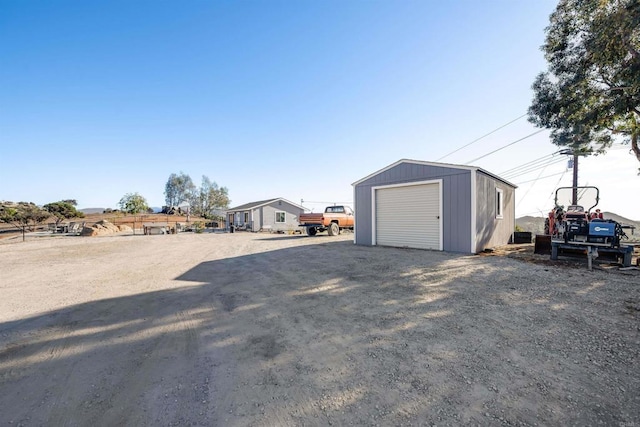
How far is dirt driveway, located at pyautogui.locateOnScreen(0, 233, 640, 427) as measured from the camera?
178 centimetres

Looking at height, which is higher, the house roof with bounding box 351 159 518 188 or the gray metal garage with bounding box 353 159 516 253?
the house roof with bounding box 351 159 518 188

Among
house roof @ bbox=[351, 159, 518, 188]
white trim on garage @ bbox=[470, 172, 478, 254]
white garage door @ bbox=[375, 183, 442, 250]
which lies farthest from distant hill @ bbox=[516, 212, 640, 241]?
white garage door @ bbox=[375, 183, 442, 250]

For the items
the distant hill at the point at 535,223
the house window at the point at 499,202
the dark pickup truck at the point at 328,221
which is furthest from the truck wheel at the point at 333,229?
the distant hill at the point at 535,223

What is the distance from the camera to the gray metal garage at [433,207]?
327 inches

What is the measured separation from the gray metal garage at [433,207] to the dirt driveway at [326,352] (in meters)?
3.47

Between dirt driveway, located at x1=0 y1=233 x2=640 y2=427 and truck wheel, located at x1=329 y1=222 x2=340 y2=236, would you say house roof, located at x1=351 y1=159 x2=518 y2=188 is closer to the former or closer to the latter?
dirt driveway, located at x1=0 y1=233 x2=640 y2=427

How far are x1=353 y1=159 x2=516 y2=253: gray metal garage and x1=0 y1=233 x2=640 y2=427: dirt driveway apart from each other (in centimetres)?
347

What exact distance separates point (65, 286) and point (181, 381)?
16.2 feet

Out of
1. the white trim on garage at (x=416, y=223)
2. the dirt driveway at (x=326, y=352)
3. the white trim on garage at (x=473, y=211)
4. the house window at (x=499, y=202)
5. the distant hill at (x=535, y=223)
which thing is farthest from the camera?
the distant hill at (x=535, y=223)

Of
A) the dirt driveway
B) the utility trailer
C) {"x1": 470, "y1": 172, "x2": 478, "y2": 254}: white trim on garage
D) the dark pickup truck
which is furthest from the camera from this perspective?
the dark pickup truck

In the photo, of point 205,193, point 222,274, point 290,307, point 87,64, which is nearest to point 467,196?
point 290,307

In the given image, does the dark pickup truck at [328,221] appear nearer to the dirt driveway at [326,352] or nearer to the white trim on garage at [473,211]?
the white trim on garage at [473,211]

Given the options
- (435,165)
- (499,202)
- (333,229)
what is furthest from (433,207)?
(333,229)

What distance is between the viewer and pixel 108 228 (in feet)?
73.8
